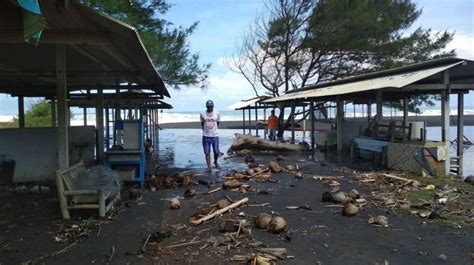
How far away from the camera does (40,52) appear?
873cm

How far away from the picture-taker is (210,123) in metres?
12.1

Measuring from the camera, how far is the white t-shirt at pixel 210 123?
12141 millimetres

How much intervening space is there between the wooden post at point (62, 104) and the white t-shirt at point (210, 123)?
4514 mm

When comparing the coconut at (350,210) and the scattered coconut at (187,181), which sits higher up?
the scattered coconut at (187,181)

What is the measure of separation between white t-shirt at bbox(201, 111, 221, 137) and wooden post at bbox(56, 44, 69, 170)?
4514mm

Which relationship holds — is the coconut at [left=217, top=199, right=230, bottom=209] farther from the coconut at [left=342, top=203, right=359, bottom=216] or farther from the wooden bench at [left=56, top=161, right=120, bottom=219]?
the coconut at [left=342, top=203, right=359, bottom=216]

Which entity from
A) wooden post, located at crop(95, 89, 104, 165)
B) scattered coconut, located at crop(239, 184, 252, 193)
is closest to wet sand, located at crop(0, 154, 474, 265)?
scattered coconut, located at crop(239, 184, 252, 193)

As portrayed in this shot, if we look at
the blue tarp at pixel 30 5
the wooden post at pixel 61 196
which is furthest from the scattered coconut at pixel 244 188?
the blue tarp at pixel 30 5

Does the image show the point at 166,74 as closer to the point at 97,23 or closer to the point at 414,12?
the point at 97,23

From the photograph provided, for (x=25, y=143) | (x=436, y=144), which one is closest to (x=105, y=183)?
(x=25, y=143)

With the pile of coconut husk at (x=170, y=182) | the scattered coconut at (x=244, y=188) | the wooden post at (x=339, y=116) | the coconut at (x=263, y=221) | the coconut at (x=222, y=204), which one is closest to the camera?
the coconut at (x=263, y=221)

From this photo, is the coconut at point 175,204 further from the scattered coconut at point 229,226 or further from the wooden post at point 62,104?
the wooden post at point 62,104

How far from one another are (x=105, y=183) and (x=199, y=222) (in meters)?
2.09

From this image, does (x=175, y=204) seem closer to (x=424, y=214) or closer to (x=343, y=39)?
(x=424, y=214)
